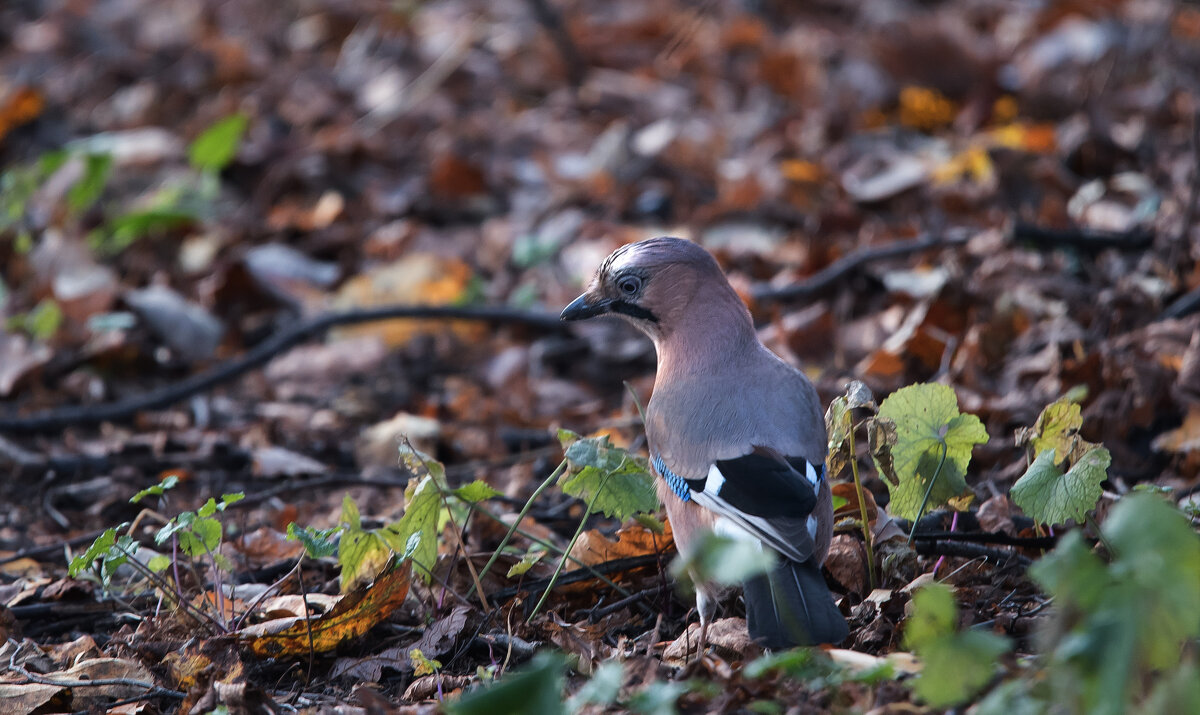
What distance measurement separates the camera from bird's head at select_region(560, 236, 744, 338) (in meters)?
2.94

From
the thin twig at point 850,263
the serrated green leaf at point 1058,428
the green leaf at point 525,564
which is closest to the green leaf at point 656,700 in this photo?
the green leaf at point 525,564

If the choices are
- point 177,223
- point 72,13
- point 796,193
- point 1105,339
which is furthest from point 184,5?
point 1105,339

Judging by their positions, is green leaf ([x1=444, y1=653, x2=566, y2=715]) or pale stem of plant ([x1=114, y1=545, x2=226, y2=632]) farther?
pale stem of plant ([x1=114, y1=545, x2=226, y2=632])

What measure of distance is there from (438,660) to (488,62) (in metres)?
5.49

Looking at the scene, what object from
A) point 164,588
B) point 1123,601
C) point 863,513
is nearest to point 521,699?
point 1123,601

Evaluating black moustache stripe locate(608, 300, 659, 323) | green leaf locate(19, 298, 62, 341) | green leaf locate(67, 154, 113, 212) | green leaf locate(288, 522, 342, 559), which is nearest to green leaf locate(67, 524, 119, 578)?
green leaf locate(288, 522, 342, 559)

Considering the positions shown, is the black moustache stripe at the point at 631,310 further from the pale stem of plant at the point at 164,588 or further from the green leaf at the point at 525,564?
the pale stem of plant at the point at 164,588

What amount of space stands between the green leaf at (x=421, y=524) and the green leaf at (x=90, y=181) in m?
3.66

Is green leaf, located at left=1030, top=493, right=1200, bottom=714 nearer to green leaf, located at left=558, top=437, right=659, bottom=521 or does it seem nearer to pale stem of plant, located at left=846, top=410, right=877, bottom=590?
pale stem of plant, located at left=846, top=410, right=877, bottom=590

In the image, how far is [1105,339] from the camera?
150 inches

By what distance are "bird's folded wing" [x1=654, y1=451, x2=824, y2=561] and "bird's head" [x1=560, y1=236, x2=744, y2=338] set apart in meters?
0.51

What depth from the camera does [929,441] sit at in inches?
101

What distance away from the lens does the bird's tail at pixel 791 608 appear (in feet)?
7.19

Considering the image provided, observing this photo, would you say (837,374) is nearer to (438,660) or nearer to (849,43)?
(438,660)
